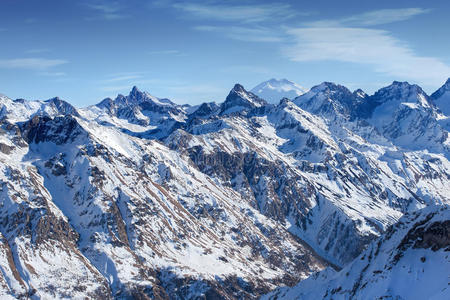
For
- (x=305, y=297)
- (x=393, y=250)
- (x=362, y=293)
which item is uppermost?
(x=393, y=250)

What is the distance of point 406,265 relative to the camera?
5635 inches

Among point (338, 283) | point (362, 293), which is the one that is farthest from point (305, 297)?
point (362, 293)

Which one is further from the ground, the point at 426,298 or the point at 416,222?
the point at 416,222

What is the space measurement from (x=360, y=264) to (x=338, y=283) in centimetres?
1119

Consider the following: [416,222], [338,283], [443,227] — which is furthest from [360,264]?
[443,227]

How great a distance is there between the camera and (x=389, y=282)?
142875 millimetres

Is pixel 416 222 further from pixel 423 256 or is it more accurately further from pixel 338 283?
pixel 338 283

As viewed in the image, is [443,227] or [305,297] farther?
[305,297]

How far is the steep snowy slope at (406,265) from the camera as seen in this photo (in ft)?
434

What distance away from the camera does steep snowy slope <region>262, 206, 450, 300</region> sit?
132375mm

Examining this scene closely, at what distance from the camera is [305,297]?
191 m

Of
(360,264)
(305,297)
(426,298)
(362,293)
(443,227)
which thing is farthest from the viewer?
(305,297)

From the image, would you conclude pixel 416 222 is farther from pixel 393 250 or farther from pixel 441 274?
pixel 441 274

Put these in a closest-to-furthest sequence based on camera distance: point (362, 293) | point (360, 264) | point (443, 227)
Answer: point (443, 227) < point (362, 293) < point (360, 264)
